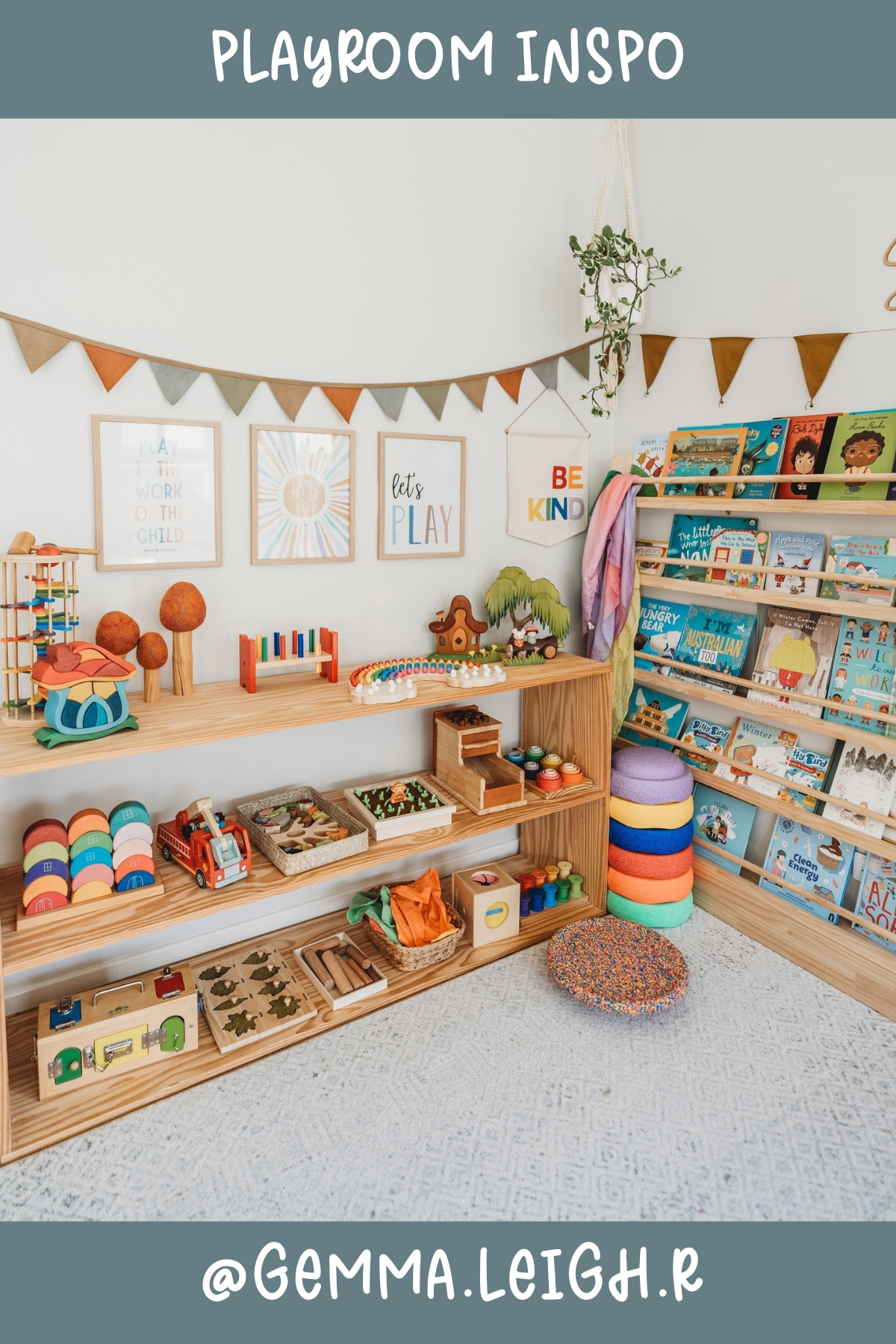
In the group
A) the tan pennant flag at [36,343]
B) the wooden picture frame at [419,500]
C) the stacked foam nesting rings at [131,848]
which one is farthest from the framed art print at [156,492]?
the stacked foam nesting rings at [131,848]

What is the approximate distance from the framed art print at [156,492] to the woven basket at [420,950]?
1.23 m

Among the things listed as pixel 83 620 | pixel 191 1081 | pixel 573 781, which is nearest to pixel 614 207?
pixel 573 781

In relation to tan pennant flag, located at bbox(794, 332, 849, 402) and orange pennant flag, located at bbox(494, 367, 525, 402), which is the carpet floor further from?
orange pennant flag, located at bbox(494, 367, 525, 402)

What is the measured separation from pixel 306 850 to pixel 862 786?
5.28 ft

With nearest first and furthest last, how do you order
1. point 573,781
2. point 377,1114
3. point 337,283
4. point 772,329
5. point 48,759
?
1. point 48,759
2. point 377,1114
3. point 337,283
4. point 772,329
5. point 573,781

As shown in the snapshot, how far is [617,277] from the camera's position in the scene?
250 cm

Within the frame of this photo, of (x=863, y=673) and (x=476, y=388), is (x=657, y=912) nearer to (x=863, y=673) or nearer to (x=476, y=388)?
(x=863, y=673)

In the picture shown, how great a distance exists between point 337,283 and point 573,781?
1.71m

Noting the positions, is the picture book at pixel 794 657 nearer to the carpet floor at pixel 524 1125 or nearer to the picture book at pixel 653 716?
the picture book at pixel 653 716

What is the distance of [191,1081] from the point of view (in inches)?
75.2

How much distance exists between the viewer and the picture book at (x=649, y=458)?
109 inches

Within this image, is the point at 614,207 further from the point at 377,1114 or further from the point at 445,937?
the point at 377,1114

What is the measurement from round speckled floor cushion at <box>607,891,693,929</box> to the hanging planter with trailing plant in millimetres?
1668

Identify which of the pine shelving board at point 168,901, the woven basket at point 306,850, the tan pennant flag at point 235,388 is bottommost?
the pine shelving board at point 168,901
